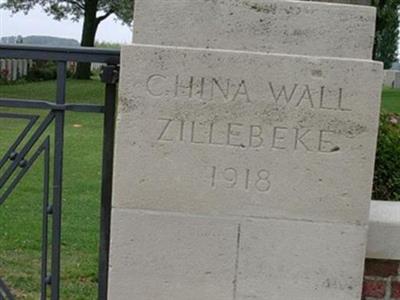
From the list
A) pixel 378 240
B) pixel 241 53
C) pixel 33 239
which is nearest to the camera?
pixel 241 53

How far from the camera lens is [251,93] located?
2781mm

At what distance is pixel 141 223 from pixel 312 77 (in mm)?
900

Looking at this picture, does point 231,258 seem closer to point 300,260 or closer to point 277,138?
point 300,260

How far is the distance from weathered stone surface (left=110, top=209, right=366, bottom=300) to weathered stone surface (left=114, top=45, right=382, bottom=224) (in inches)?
2.2

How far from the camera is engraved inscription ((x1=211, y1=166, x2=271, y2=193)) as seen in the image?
284cm

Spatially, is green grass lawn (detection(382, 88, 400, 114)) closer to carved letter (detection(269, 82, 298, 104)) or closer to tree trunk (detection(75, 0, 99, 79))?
carved letter (detection(269, 82, 298, 104))

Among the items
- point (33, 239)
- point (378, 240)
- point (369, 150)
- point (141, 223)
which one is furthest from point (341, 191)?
point (33, 239)

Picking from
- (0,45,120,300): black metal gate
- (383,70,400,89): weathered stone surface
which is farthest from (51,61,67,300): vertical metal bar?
(383,70,400,89): weathered stone surface

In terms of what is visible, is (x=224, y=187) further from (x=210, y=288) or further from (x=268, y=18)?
(x=268, y=18)

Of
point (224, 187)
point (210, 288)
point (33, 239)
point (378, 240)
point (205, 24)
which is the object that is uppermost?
point (205, 24)

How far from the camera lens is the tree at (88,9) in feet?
117

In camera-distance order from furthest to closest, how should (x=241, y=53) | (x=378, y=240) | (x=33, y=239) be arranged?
1. (x=33, y=239)
2. (x=378, y=240)
3. (x=241, y=53)

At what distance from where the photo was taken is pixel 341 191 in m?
2.84

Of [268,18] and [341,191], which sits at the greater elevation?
[268,18]
